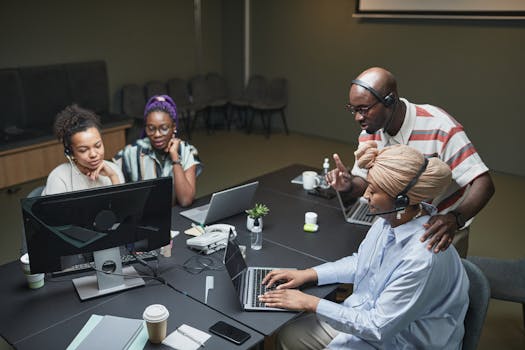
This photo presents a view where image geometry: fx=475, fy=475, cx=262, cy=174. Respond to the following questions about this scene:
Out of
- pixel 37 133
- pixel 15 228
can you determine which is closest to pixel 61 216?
pixel 15 228

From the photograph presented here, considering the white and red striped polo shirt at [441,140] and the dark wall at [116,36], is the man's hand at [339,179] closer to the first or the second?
the white and red striped polo shirt at [441,140]

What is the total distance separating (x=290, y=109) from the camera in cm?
758

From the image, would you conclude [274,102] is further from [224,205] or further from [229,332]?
[229,332]

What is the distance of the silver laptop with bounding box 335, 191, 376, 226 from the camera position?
2629 mm

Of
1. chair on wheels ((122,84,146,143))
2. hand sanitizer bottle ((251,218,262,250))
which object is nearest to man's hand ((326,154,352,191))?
hand sanitizer bottle ((251,218,262,250))

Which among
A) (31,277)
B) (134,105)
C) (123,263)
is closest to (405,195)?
(123,263)

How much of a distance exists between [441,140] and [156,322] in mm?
1635

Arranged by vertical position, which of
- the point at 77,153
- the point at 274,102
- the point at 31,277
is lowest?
the point at 274,102

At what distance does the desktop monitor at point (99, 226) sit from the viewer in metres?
1.78

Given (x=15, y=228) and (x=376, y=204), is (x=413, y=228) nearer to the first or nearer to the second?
(x=376, y=204)

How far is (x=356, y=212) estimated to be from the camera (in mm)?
2734

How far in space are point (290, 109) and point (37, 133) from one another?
3773mm

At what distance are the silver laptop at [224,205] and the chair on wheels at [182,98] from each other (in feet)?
14.9

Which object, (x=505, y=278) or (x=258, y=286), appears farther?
(x=505, y=278)
